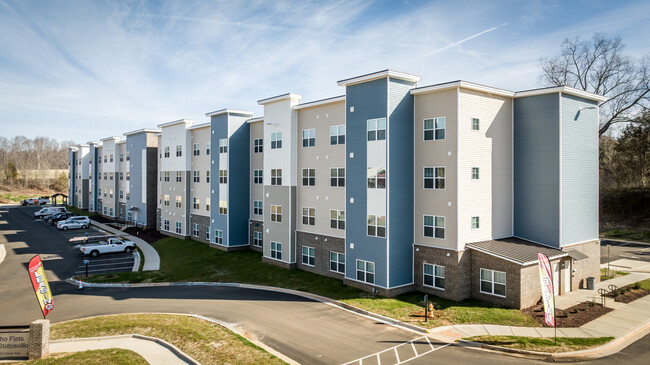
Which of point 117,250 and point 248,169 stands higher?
point 248,169

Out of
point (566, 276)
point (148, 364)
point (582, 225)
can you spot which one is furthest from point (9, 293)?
point (582, 225)

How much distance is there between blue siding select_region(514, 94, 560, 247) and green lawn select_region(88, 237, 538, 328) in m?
7.55

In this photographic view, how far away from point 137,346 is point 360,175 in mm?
16827

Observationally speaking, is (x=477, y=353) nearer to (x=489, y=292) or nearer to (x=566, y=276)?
(x=489, y=292)

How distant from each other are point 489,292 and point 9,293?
33938 mm

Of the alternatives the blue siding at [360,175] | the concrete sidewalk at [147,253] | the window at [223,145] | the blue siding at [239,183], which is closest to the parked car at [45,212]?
the concrete sidewalk at [147,253]

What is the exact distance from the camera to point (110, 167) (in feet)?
228

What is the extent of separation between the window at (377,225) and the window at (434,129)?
6231 mm

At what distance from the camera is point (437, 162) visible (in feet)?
85.1

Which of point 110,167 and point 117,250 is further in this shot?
point 110,167

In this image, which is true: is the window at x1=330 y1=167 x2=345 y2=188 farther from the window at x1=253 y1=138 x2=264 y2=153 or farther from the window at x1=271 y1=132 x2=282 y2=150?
the window at x1=253 y1=138 x2=264 y2=153

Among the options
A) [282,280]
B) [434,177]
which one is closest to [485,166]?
[434,177]

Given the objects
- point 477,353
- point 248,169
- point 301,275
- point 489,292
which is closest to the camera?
point 477,353

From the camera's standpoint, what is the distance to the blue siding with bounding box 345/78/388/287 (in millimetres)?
26453
